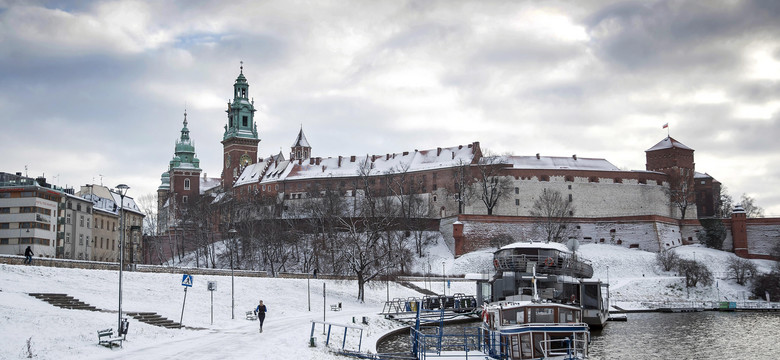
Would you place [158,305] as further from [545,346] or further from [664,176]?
[664,176]

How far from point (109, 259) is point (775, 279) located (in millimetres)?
77019

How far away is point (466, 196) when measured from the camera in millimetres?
117938

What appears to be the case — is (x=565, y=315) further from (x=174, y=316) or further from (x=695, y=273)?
(x=695, y=273)

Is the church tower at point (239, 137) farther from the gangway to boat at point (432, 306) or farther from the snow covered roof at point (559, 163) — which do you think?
the gangway to boat at point (432, 306)

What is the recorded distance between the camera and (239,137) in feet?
508

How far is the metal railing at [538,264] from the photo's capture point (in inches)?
1951

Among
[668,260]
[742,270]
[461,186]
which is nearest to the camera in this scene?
[742,270]

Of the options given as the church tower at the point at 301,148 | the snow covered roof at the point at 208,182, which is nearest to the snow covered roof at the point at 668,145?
the church tower at the point at 301,148

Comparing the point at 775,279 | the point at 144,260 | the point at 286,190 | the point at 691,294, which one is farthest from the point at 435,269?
the point at 144,260

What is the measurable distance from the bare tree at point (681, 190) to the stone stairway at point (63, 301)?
345ft

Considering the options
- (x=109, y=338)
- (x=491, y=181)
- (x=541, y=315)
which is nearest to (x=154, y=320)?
(x=109, y=338)

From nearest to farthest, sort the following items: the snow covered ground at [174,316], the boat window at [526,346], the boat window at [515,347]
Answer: the snow covered ground at [174,316], the boat window at [526,346], the boat window at [515,347]

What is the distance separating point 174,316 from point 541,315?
731 inches

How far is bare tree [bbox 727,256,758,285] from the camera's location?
89000mm
